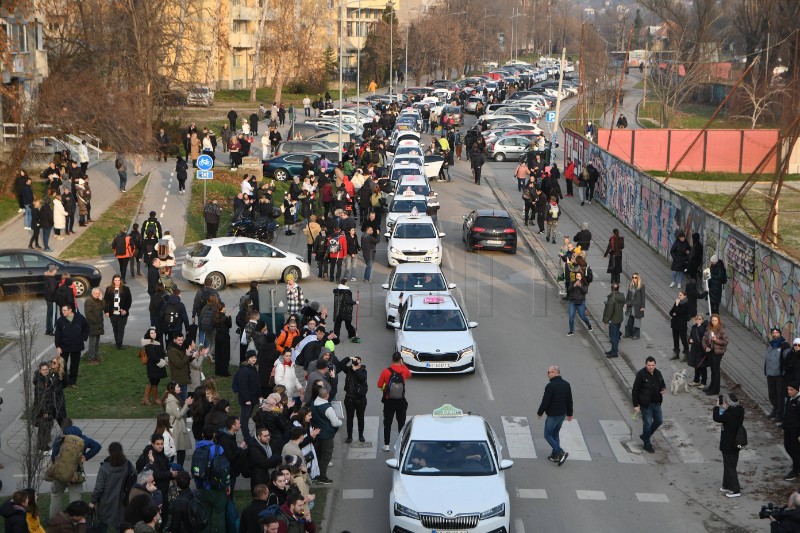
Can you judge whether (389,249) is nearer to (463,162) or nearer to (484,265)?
(484,265)

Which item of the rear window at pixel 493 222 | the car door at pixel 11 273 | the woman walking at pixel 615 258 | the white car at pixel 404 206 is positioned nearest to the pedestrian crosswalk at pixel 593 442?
the woman walking at pixel 615 258

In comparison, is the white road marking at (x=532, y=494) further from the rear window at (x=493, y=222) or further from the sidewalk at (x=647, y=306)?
the rear window at (x=493, y=222)

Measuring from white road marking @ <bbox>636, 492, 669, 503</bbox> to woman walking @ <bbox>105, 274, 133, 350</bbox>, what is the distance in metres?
11.3

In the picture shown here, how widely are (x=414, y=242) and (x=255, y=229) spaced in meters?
5.33

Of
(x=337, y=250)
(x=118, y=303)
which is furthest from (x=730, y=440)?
(x=337, y=250)

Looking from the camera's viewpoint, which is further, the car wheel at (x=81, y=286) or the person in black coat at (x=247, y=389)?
the car wheel at (x=81, y=286)

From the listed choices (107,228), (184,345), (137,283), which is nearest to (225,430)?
(184,345)

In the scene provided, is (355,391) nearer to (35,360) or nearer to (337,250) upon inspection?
(35,360)

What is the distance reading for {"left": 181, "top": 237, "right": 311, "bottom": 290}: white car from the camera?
94.2ft

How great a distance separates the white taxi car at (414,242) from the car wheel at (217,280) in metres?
4.82

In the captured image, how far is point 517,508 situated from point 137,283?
1687 cm

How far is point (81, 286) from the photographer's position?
27.6 metres

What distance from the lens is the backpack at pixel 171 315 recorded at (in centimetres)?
2131

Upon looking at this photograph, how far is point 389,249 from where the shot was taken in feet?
102
